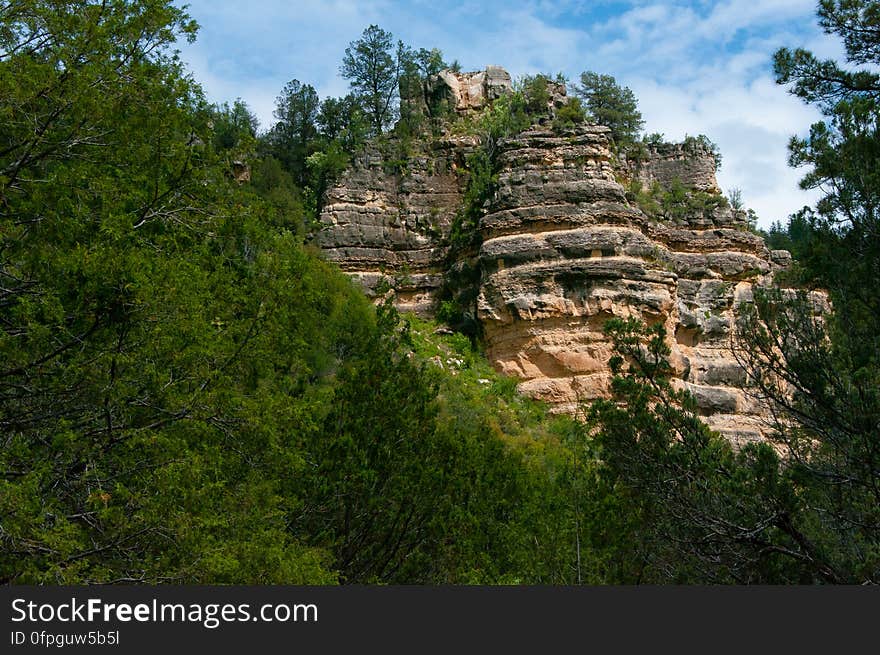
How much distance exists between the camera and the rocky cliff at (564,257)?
34.3 metres

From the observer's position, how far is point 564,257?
3478cm

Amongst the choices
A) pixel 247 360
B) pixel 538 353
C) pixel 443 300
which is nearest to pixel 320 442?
pixel 247 360

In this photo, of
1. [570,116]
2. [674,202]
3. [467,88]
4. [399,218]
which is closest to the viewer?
[570,116]

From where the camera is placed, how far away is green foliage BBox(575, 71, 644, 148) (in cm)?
4356

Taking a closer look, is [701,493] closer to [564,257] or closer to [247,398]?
[247,398]

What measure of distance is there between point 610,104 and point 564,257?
12334 millimetres

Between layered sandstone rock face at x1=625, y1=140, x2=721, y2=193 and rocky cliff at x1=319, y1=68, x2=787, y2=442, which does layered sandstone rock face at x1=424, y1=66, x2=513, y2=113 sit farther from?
layered sandstone rock face at x1=625, y1=140, x2=721, y2=193

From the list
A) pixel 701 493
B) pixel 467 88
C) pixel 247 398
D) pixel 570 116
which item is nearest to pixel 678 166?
pixel 570 116

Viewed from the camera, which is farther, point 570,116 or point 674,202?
point 674,202

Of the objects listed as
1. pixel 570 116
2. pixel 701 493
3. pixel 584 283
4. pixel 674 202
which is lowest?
pixel 701 493

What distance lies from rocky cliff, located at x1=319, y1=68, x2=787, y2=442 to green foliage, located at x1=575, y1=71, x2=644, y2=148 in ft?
9.46

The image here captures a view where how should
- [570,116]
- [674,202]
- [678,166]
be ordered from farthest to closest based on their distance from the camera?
[678,166] → [674,202] → [570,116]

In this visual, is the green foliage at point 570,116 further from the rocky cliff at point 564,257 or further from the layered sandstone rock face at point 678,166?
the layered sandstone rock face at point 678,166

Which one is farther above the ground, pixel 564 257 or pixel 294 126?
pixel 294 126
